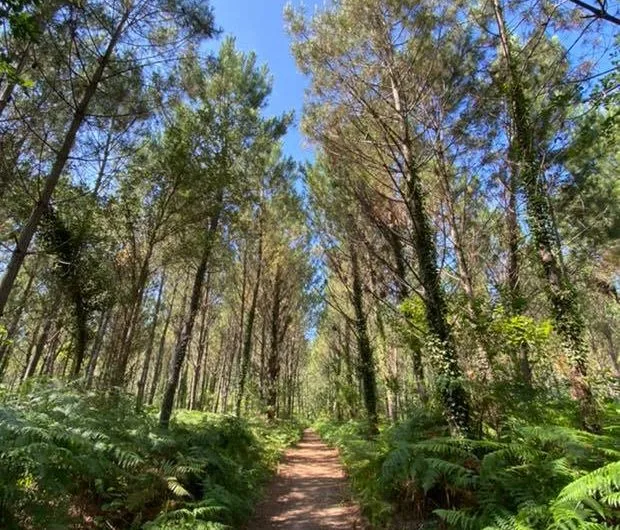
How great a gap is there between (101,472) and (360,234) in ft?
20.8

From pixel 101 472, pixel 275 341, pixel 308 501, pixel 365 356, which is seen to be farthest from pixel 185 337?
pixel 275 341

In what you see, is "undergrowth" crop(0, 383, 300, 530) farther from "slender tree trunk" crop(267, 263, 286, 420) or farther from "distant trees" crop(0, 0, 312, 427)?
"slender tree trunk" crop(267, 263, 286, 420)

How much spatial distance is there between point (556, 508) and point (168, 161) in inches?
355

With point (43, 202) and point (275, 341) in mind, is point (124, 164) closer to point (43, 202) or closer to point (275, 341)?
point (43, 202)

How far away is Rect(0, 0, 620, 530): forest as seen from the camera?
13.0ft

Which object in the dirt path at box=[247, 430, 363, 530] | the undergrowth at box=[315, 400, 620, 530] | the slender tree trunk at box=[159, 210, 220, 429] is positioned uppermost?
the slender tree trunk at box=[159, 210, 220, 429]

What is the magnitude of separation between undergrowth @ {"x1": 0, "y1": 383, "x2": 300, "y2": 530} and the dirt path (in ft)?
1.41

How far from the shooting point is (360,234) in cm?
862

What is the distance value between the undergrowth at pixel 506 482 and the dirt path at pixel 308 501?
577 millimetres

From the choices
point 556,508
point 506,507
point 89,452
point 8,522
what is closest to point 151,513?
point 89,452

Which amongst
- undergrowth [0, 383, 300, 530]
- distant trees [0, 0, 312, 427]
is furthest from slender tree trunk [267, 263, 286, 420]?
undergrowth [0, 383, 300, 530]

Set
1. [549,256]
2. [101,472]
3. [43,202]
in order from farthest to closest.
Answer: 1. [549,256]
2. [43,202]
3. [101,472]

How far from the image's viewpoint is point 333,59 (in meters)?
7.76

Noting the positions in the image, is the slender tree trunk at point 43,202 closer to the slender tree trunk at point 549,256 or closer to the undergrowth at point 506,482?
the undergrowth at point 506,482
